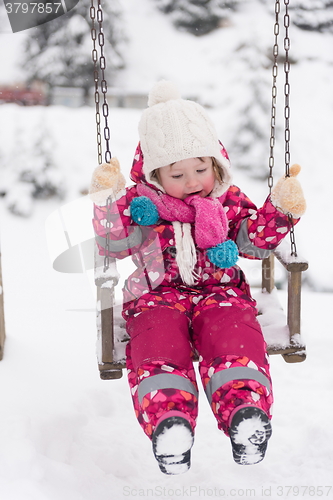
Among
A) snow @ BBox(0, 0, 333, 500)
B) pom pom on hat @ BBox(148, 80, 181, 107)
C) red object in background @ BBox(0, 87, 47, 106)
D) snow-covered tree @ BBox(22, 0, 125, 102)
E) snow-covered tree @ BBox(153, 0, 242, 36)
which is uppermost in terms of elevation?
snow-covered tree @ BBox(153, 0, 242, 36)

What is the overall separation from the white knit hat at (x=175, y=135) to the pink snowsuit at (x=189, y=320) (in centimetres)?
17

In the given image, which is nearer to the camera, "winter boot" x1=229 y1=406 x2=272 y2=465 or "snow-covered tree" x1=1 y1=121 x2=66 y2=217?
"winter boot" x1=229 y1=406 x2=272 y2=465

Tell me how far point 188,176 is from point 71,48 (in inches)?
176

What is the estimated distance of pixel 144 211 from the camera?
6.25ft

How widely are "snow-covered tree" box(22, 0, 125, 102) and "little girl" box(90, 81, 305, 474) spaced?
4.13 m

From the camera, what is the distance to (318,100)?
6.19 metres

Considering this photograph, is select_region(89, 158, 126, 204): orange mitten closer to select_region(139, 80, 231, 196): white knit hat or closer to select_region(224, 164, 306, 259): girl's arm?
select_region(139, 80, 231, 196): white knit hat

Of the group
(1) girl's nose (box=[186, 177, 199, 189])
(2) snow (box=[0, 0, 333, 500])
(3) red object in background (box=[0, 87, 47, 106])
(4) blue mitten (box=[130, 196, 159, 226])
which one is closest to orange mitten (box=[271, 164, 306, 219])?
(1) girl's nose (box=[186, 177, 199, 189])

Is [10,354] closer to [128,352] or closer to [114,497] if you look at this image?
[114,497]

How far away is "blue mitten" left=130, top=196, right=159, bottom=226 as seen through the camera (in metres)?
1.90

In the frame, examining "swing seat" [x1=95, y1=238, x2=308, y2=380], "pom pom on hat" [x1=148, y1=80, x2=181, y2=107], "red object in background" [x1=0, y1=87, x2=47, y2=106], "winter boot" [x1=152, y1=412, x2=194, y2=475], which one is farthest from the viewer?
"red object in background" [x1=0, y1=87, x2=47, y2=106]

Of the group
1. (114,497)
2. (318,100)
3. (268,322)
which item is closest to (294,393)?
(268,322)

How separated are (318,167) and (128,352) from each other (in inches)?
205

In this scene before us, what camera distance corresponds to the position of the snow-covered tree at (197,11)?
19.4 ft
